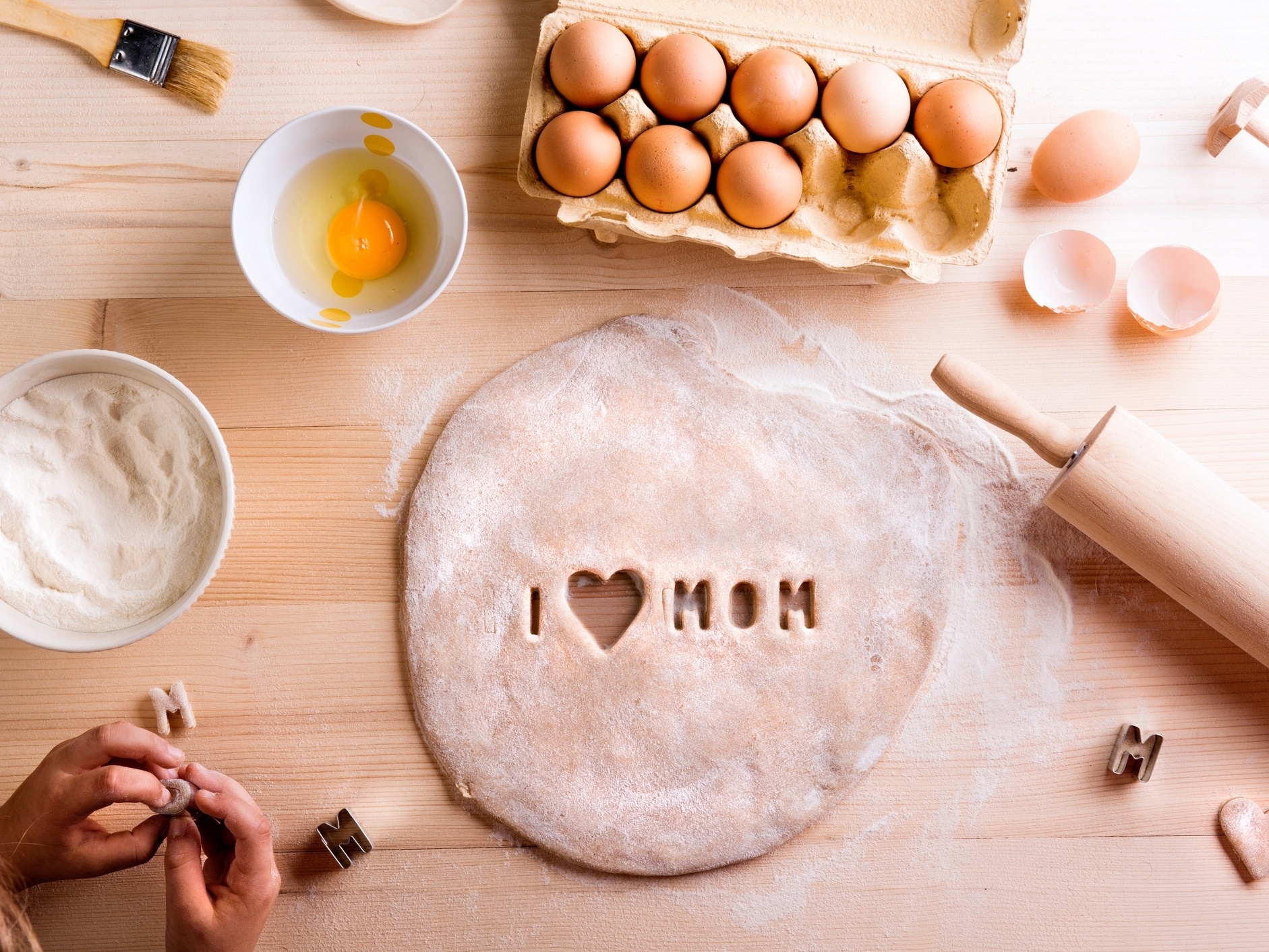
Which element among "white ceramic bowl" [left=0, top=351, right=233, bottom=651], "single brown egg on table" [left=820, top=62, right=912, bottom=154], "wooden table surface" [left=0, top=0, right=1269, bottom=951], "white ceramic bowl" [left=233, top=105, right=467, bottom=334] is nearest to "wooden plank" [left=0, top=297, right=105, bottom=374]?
"wooden table surface" [left=0, top=0, right=1269, bottom=951]

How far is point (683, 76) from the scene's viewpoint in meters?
0.73

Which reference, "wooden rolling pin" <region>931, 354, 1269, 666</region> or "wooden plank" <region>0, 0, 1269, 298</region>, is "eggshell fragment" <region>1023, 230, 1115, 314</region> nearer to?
"wooden plank" <region>0, 0, 1269, 298</region>

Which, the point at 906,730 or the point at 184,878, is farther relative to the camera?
the point at 906,730

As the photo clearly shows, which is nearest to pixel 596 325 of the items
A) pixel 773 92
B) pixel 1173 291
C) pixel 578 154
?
pixel 578 154

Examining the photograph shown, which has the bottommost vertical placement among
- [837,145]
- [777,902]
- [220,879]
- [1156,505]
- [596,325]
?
[220,879]

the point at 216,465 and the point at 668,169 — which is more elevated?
the point at 668,169

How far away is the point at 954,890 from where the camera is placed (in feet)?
2.64

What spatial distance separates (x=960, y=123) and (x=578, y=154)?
342mm

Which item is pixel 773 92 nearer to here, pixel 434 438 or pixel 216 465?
pixel 434 438

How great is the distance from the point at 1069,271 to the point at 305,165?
0.75 meters

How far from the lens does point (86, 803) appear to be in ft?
2.23

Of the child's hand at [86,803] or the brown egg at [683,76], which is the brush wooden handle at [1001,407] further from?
the child's hand at [86,803]

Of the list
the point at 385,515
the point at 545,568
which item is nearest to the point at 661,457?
the point at 545,568

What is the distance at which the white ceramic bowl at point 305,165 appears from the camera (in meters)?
0.71
